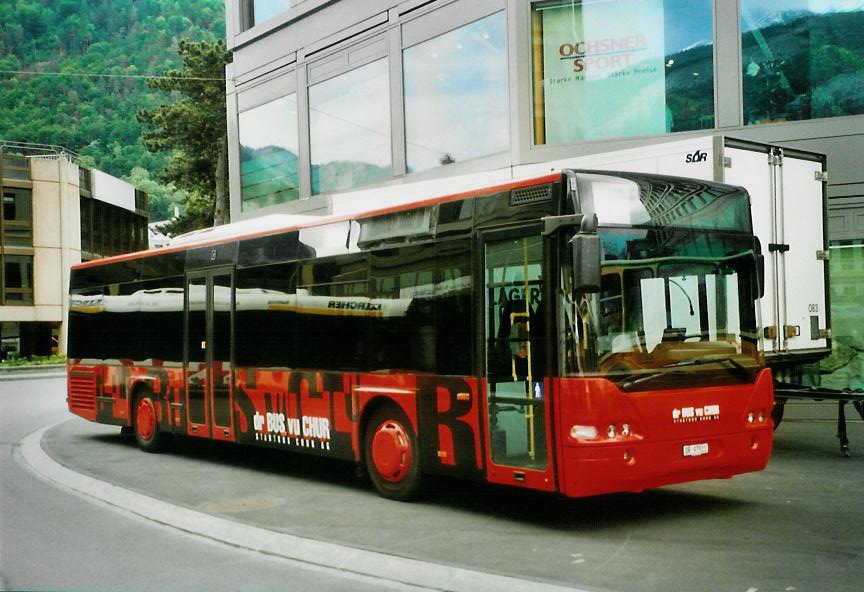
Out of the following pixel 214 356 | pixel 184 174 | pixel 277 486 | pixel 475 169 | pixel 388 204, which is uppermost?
pixel 184 174

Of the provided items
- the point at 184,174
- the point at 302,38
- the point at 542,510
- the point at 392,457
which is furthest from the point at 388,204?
the point at 184,174

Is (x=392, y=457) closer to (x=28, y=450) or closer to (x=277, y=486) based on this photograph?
(x=277, y=486)

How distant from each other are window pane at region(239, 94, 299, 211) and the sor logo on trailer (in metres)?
16.3

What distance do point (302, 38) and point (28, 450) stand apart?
576 inches

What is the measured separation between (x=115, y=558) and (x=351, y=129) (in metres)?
Answer: 17.8

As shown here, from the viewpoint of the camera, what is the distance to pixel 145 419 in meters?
14.4

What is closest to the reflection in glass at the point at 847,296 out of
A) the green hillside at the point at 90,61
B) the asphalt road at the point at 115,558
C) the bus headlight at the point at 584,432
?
the bus headlight at the point at 584,432

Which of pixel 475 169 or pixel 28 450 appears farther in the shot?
pixel 475 169

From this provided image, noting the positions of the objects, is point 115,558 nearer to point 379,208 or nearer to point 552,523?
point 552,523

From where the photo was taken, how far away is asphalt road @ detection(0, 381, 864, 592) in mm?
6797

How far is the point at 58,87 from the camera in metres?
32.4

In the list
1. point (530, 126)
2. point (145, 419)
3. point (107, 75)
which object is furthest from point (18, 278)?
point (145, 419)

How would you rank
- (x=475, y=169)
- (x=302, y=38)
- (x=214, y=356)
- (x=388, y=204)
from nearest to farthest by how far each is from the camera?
(x=388, y=204), (x=214, y=356), (x=475, y=169), (x=302, y=38)

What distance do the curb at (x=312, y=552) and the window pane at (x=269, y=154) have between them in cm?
1666
